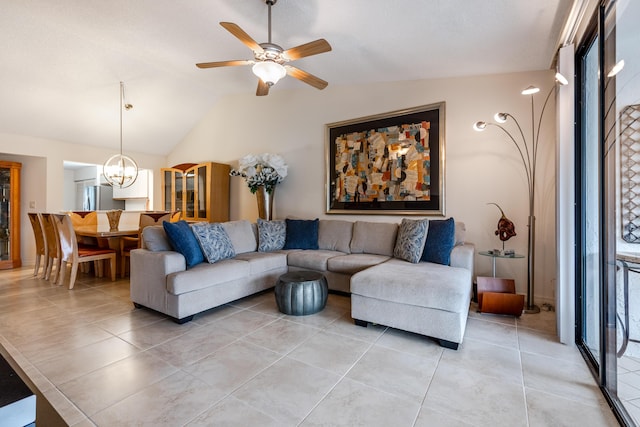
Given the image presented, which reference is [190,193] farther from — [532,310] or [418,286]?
[532,310]

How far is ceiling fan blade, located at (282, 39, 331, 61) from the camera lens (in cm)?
221

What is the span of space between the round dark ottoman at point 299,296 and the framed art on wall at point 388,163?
1653 millimetres

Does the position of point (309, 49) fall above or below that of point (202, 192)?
above

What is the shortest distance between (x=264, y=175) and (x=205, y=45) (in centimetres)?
179

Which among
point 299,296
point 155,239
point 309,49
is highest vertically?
point 309,49

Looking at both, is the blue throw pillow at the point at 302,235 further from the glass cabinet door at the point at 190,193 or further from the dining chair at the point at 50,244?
the dining chair at the point at 50,244

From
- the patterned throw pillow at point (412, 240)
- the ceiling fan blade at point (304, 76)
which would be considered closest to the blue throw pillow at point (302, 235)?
the patterned throw pillow at point (412, 240)

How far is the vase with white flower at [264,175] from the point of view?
14.6 feet

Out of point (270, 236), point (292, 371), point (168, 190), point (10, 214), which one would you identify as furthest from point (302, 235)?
point (10, 214)

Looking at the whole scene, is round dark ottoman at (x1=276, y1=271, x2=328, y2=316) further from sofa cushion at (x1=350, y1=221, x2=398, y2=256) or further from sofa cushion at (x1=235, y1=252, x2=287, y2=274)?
sofa cushion at (x1=350, y1=221, x2=398, y2=256)

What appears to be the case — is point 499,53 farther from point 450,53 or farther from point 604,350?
point 604,350

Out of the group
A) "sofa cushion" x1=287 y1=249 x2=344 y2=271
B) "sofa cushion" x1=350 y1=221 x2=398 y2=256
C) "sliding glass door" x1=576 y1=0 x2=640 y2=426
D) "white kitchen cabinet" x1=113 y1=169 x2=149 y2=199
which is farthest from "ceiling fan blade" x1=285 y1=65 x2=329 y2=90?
"white kitchen cabinet" x1=113 y1=169 x2=149 y2=199

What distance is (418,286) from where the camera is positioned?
2.21 metres

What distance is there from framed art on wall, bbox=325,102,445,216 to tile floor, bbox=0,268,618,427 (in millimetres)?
1568
